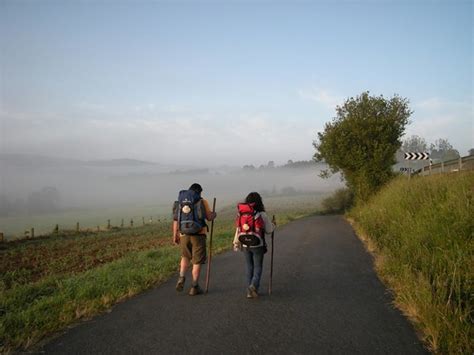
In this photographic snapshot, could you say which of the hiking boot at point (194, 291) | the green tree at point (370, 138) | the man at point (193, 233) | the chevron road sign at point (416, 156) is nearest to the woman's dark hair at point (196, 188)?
the man at point (193, 233)

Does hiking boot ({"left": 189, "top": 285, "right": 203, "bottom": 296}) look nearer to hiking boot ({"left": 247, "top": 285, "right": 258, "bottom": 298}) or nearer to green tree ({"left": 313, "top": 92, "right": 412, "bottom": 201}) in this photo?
hiking boot ({"left": 247, "top": 285, "right": 258, "bottom": 298})

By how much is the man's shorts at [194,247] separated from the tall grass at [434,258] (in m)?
3.79

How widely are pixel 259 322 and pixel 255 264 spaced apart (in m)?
1.64

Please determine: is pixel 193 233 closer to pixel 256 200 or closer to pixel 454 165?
pixel 256 200

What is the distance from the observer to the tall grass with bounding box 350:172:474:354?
4.83m

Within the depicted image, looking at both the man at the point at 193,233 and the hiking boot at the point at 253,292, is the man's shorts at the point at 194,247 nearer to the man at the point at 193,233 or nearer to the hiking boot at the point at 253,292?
the man at the point at 193,233

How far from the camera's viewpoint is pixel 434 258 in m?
7.45

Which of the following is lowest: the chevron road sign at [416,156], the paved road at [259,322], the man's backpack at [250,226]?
the paved road at [259,322]

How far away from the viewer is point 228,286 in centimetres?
812

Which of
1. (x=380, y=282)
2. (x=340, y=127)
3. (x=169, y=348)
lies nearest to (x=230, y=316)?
(x=169, y=348)

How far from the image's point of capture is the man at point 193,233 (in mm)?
7410

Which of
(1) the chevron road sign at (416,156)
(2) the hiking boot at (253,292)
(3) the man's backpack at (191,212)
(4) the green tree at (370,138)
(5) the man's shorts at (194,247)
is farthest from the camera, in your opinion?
(4) the green tree at (370,138)

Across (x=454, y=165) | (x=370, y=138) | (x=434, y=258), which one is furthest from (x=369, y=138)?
(x=434, y=258)

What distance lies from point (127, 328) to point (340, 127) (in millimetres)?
25389
